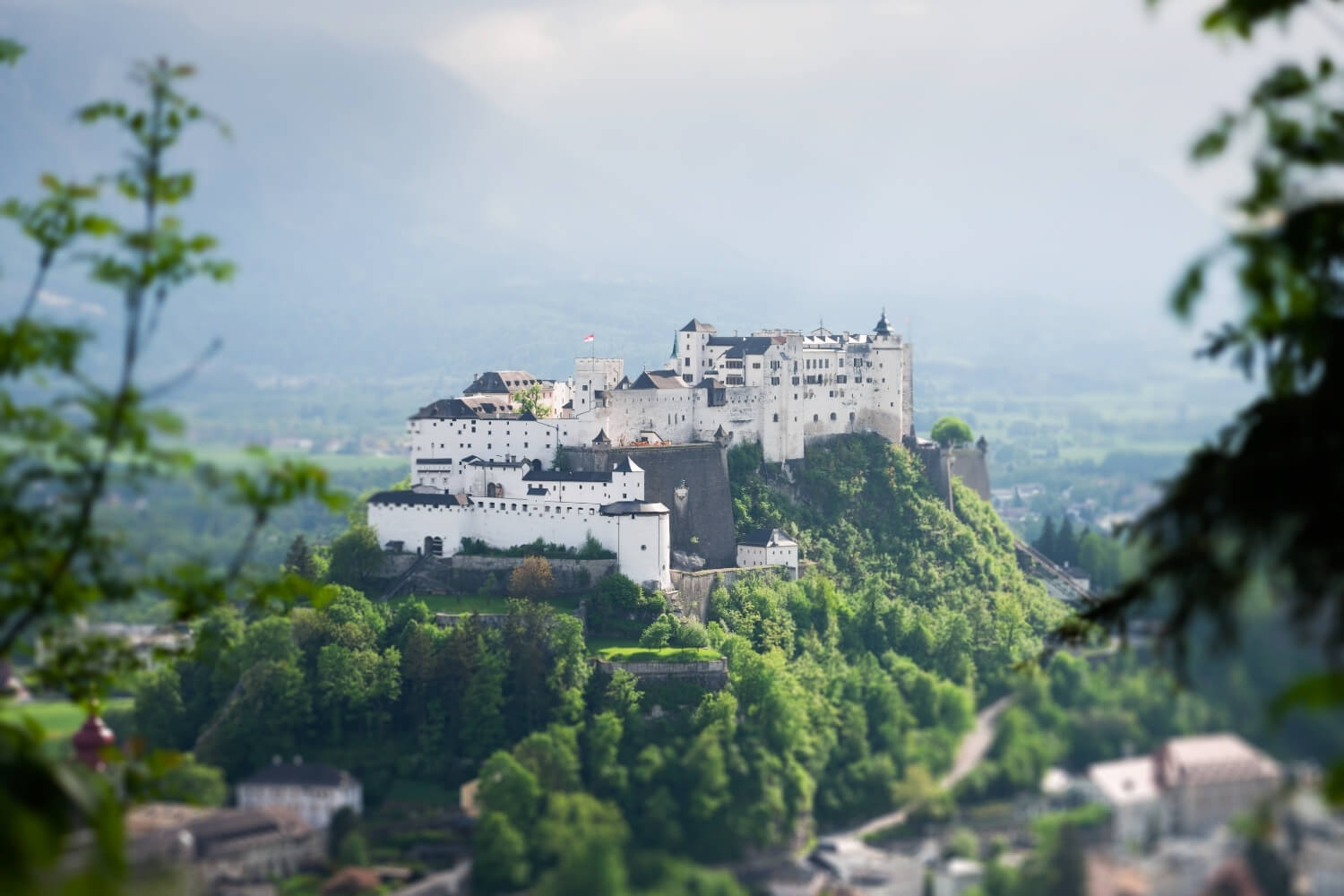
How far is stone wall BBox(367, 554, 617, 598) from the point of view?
44.3 meters

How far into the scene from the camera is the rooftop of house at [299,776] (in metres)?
36.6

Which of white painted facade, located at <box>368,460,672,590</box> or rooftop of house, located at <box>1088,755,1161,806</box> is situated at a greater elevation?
white painted facade, located at <box>368,460,672,590</box>

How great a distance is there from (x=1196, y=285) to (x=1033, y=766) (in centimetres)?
636

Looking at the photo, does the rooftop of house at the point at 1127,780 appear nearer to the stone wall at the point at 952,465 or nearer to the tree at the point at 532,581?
the tree at the point at 532,581

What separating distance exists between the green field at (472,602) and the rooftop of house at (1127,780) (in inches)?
1280

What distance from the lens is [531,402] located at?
51.1 metres

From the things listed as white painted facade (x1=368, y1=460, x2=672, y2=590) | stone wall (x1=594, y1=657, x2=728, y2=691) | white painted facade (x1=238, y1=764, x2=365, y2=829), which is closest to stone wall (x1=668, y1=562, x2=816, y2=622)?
white painted facade (x1=368, y1=460, x2=672, y2=590)

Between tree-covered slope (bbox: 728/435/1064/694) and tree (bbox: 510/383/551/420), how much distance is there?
6493 millimetres

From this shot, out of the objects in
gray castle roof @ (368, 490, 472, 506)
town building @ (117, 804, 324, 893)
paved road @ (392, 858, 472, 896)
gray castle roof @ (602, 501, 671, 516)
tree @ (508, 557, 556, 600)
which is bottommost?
paved road @ (392, 858, 472, 896)

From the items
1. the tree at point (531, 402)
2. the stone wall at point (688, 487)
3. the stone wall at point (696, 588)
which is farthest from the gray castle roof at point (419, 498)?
the stone wall at point (696, 588)

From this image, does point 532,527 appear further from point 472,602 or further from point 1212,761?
point 1212,761

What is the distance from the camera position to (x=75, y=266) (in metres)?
10.4

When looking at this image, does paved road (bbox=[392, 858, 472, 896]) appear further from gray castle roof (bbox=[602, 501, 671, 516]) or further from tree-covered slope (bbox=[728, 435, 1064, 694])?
tree-covered slope (bbox=[728, 435, 1064, 694])

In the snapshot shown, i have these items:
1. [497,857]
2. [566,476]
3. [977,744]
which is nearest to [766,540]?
[566,476]
